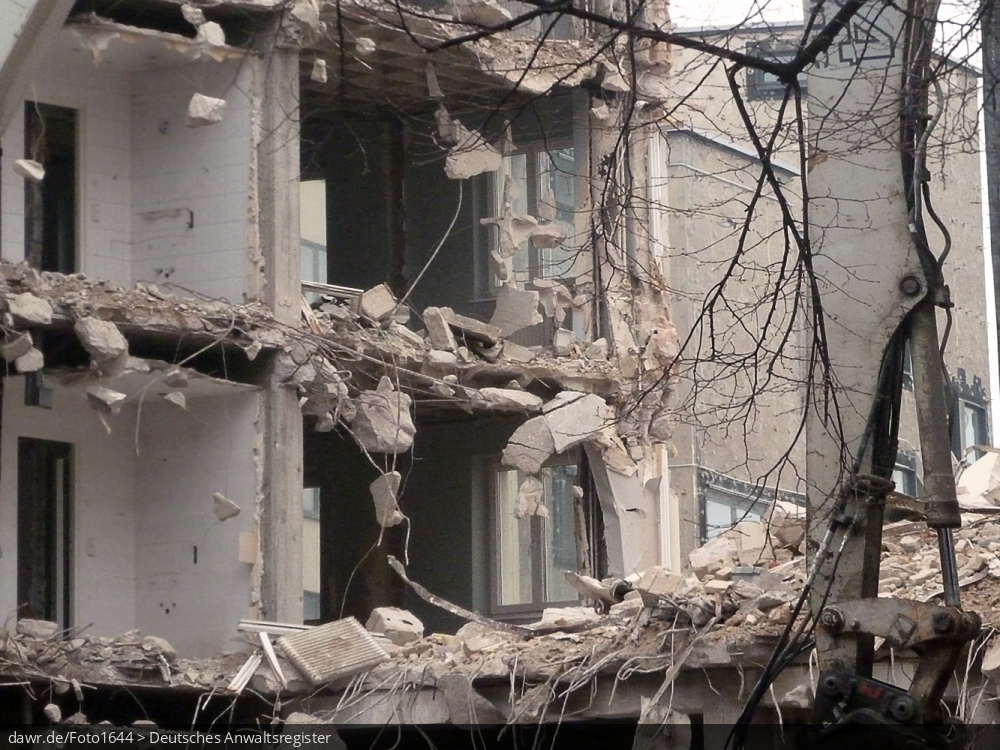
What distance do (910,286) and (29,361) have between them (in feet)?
31.8

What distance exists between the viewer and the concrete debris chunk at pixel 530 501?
16.8 meters

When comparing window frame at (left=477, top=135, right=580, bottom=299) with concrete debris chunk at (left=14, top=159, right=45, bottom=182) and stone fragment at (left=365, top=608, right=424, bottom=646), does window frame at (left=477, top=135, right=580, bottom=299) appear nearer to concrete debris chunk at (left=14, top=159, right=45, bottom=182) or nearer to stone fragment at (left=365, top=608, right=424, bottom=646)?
stone fragment at (left=365, top=608, right=424, bottom=646)

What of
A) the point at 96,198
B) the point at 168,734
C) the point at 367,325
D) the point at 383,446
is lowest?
the point at 168,734

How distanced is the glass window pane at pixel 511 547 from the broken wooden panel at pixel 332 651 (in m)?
6.75

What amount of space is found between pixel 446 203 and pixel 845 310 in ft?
44.6

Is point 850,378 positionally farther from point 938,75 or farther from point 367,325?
point 367,325

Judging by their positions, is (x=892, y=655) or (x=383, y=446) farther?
(x=383, y=446)

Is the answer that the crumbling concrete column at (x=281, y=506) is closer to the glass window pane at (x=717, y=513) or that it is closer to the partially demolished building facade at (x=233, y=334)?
the partially demolished building facade at (x=233, y=334)

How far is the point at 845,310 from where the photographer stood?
6.25 meters

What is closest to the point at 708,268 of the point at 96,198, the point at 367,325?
the point at 367,325

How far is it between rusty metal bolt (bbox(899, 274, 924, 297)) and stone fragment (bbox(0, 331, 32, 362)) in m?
9.55

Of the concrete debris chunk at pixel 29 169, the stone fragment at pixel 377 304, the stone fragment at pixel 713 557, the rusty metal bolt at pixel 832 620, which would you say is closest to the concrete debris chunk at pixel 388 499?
the stone fragment at pixel 377 304

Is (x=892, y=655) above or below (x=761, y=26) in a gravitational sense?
below

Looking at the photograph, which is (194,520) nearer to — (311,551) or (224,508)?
(224,508)
